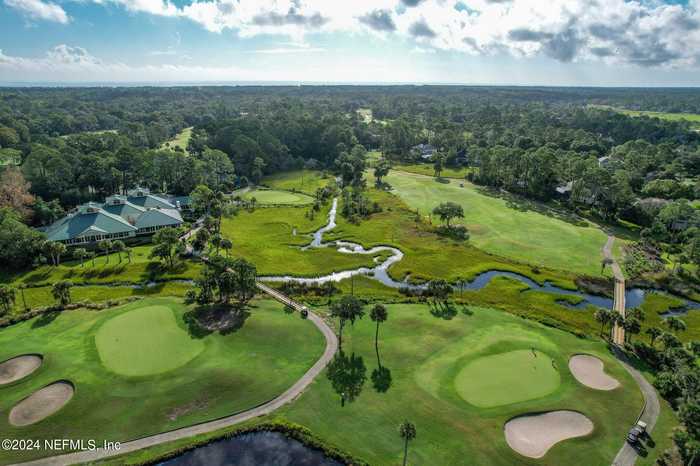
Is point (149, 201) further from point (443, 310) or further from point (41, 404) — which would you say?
point (443, 310)

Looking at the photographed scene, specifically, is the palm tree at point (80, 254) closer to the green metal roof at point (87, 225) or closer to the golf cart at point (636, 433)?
the green metal roof at point (87, 225)

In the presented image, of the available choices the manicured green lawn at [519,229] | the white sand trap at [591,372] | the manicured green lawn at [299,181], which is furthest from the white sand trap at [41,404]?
the manicured green lawn at [299,181]

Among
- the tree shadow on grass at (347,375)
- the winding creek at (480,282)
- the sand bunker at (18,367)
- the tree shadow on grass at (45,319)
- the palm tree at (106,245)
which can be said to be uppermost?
the palm tree at (106,245)

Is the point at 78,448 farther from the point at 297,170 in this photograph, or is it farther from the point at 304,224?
the point at 297,170

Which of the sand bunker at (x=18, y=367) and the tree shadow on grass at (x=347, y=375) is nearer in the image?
the tree shadow on grass at (x=347, y=375)

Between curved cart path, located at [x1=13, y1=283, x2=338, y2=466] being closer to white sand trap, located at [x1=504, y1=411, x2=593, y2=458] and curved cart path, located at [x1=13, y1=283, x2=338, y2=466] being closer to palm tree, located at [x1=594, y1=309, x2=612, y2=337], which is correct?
white sand trap, located at [x1=504, y1=411, x2=593, y2=458]

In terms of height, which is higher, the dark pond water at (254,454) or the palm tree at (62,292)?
the palm tree at (62,292)
